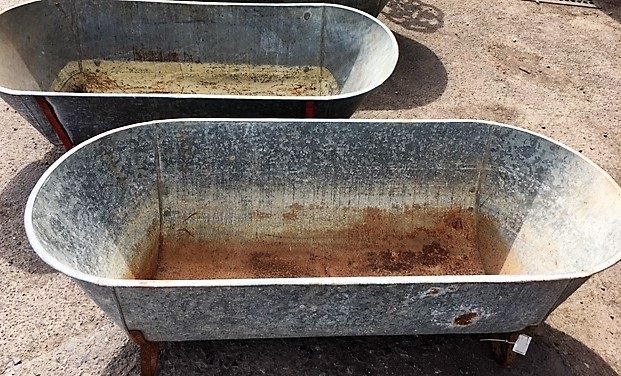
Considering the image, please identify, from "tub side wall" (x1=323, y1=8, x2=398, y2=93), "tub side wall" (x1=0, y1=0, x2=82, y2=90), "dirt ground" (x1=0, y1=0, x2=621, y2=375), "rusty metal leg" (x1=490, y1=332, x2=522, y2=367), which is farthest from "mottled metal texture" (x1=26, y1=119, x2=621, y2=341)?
"tub side wall" (x1=0, y1=0, x2=82, y2=90)

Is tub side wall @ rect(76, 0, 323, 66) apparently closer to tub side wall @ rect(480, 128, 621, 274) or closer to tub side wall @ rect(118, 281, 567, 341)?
tub side wall @ rect(480, 128, 621, 274)

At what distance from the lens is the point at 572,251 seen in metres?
2.64

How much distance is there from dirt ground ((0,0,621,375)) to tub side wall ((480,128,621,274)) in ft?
1.62

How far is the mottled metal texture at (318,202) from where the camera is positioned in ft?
6.72

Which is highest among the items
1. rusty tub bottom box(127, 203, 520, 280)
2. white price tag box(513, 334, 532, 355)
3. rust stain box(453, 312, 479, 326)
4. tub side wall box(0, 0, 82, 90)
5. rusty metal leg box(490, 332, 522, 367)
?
tub side wall box(0, 0, 82, 90)

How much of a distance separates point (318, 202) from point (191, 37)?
5.99ft

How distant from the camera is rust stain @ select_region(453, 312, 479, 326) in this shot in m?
2.23

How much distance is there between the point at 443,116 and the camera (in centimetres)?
451

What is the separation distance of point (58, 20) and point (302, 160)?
7.55 ft

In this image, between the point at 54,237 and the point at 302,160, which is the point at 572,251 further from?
the point at 54,237

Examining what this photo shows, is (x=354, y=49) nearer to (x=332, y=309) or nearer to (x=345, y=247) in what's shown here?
(x=345, y=247)

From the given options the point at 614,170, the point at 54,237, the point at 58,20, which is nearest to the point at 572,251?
the point at 614,170

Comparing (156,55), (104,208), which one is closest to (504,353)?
(104,208)

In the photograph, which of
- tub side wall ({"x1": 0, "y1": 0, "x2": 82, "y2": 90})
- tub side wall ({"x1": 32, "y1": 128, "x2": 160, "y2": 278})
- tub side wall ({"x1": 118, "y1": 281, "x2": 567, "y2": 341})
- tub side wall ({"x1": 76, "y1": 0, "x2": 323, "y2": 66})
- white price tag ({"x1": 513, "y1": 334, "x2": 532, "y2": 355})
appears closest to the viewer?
tub side wall ({"x1": 118, "y1": 281, "x2": 567, "y2": 341})
